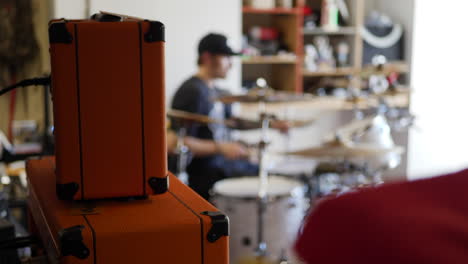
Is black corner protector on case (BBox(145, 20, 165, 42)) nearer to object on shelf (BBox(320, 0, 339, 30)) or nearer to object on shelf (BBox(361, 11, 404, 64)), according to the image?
object on shelf (BBox(320, 0, 339, 30))

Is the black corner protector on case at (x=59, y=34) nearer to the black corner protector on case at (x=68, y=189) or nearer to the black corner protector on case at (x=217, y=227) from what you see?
the black corner protector on case at (x=68, y=189)

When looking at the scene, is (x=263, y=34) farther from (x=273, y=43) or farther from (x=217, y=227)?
(x=217, y=227)

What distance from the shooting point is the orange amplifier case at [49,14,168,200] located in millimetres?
979

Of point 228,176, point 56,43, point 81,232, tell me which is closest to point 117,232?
point 81,232

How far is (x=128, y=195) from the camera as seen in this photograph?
1.04 m

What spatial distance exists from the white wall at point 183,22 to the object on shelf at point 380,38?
5.63ft

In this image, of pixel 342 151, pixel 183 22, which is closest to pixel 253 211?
pixel 342 151

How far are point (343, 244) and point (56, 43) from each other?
0.73m

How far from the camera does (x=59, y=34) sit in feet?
3.17

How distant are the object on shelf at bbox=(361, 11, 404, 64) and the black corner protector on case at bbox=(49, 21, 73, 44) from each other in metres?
4.54

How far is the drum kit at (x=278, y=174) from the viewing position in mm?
2977

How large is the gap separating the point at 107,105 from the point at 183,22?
A: 9.40 ft

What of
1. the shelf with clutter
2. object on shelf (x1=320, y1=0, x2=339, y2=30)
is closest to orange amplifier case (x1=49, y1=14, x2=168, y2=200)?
the shelf with clutter

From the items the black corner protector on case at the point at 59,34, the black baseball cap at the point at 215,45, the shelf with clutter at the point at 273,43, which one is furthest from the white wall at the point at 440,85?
the black corner protector on case at the point at 59,34
